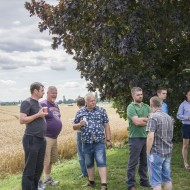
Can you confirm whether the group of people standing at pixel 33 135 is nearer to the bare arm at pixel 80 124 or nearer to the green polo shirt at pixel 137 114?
the bare arm at pixel 80 124

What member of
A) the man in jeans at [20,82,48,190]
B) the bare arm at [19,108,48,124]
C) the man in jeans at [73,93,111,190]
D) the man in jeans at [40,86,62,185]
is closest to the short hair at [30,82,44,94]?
the man in jeans at [20,82,48,190]

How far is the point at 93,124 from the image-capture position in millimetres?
8461

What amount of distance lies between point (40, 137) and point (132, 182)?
216 cm

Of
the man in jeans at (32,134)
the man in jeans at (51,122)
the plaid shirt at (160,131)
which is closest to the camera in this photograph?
the plaid shirt at (160,131)

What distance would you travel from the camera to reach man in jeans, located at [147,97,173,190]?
6.90 m

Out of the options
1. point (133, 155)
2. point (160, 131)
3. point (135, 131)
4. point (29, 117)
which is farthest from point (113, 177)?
point (160, 131)

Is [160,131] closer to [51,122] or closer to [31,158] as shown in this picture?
[31,158]

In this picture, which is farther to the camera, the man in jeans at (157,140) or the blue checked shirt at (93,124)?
the blue checked shirt at (93,124)

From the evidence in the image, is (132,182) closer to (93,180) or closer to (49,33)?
(93,180)

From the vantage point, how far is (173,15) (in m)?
11.0

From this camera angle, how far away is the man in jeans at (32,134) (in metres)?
7.81

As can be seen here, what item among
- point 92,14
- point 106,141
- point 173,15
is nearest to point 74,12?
point 92,14

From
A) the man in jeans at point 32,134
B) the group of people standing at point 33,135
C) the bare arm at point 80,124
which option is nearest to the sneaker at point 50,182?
the group of people standing at point 33,135

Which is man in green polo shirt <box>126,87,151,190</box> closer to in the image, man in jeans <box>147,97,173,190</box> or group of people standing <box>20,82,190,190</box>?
group of people standing <box>20,82,190,190</box>
